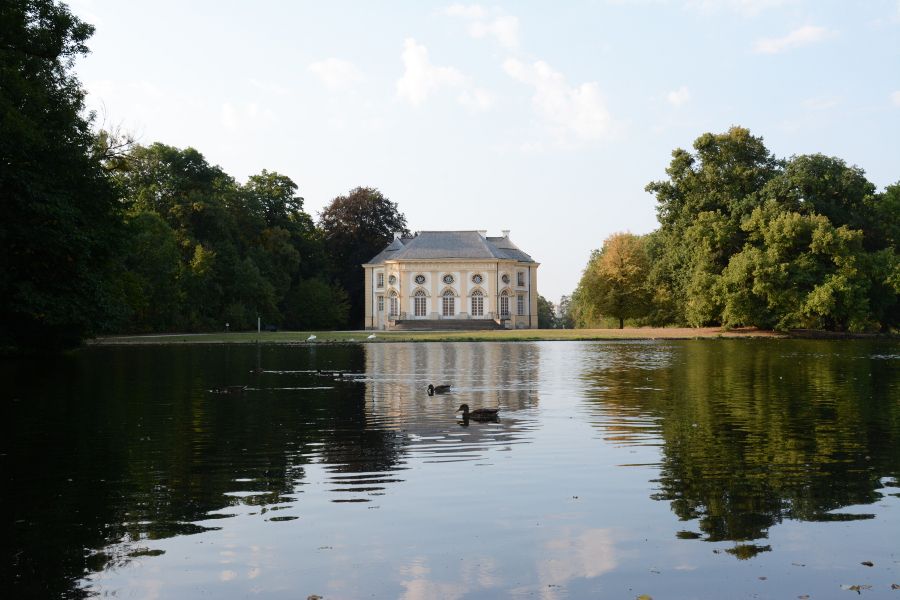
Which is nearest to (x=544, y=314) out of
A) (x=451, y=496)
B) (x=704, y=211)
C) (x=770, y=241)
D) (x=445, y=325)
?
(x=445, y=325)

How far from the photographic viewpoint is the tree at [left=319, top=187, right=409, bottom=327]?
102875 millimetres

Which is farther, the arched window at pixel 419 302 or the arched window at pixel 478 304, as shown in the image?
the arched window at pixel 419 302

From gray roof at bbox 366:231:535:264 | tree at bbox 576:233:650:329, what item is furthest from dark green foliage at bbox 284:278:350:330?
tree at bbox 576:233:650:329

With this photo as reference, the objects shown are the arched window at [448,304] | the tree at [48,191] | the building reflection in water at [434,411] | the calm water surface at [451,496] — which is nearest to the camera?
the calm water surface at [451,496]

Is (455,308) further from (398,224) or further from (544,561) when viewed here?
(544,561)

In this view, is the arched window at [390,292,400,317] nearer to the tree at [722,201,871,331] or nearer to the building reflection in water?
the tree at [722,201,871,331]

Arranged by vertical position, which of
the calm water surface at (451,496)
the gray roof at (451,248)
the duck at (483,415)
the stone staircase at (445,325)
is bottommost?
the calm water surface at (451,496)

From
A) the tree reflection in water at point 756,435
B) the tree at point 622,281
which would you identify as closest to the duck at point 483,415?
the tree reflection in water at point 756,435

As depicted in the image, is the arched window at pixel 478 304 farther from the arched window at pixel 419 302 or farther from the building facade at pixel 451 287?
the arched window at pixel 419 302

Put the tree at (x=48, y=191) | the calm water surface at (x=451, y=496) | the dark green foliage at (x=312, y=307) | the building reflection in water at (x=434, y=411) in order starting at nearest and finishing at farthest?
the calm water surface at (x=451, y=496)
the building reflection in water at (x=434, y=411)
the tree at (x=48, y=191)
the dark green foliage at (x=312, y=307)

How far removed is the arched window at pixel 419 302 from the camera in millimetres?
97125

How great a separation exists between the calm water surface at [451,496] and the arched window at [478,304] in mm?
75953

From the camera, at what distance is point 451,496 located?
9.48m

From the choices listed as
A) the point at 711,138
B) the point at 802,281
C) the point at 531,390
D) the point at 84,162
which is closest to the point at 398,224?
the point at 711,138
